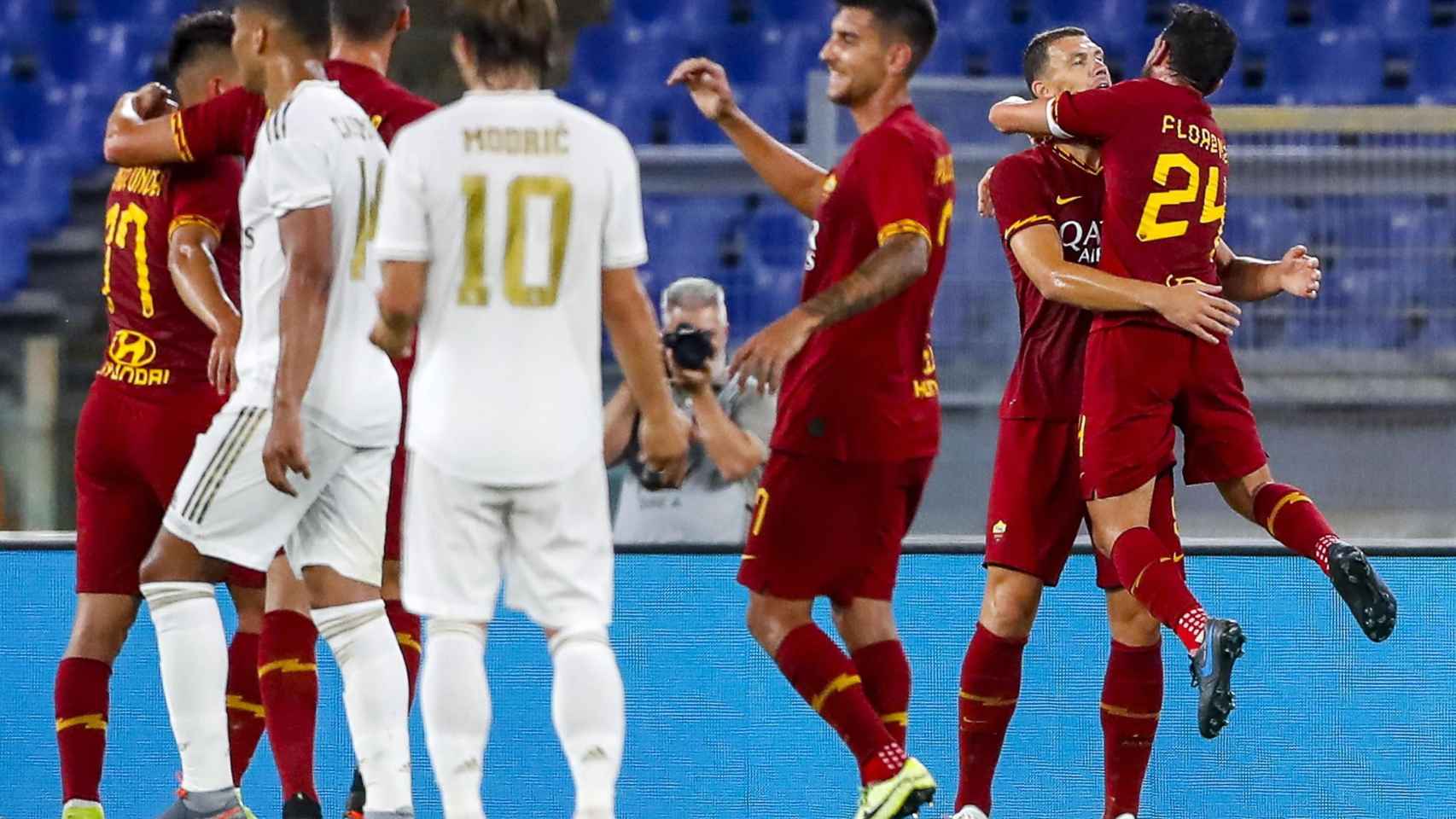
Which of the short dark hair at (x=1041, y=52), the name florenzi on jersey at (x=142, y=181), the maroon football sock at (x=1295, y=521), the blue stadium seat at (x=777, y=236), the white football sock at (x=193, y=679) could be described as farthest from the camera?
the blue stadium seat at (x=777, y=236)

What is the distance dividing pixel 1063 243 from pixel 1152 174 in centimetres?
37

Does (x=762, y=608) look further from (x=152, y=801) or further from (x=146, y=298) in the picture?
(x=152, y=801)

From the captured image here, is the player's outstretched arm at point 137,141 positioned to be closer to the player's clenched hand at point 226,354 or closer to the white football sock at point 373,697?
the player's clenched hand at point 226,354

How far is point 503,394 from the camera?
3.46 metres

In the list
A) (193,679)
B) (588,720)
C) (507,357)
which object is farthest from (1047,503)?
(193,679)

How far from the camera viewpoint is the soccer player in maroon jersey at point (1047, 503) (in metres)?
4.79

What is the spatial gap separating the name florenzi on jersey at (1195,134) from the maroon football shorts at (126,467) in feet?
7.56

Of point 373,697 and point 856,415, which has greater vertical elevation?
point 856,415

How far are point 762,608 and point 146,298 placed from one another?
5.36 feet

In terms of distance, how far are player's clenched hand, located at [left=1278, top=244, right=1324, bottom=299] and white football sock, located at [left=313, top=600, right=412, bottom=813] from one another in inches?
92.8

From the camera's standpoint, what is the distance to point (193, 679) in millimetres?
4176

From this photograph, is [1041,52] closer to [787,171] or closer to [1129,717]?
[787,171]

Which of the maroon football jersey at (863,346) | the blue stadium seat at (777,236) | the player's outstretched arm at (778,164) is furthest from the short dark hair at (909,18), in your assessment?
the blue stadium seat at (777,236)

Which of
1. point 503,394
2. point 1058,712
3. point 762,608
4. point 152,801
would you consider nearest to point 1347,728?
point 1058,712
